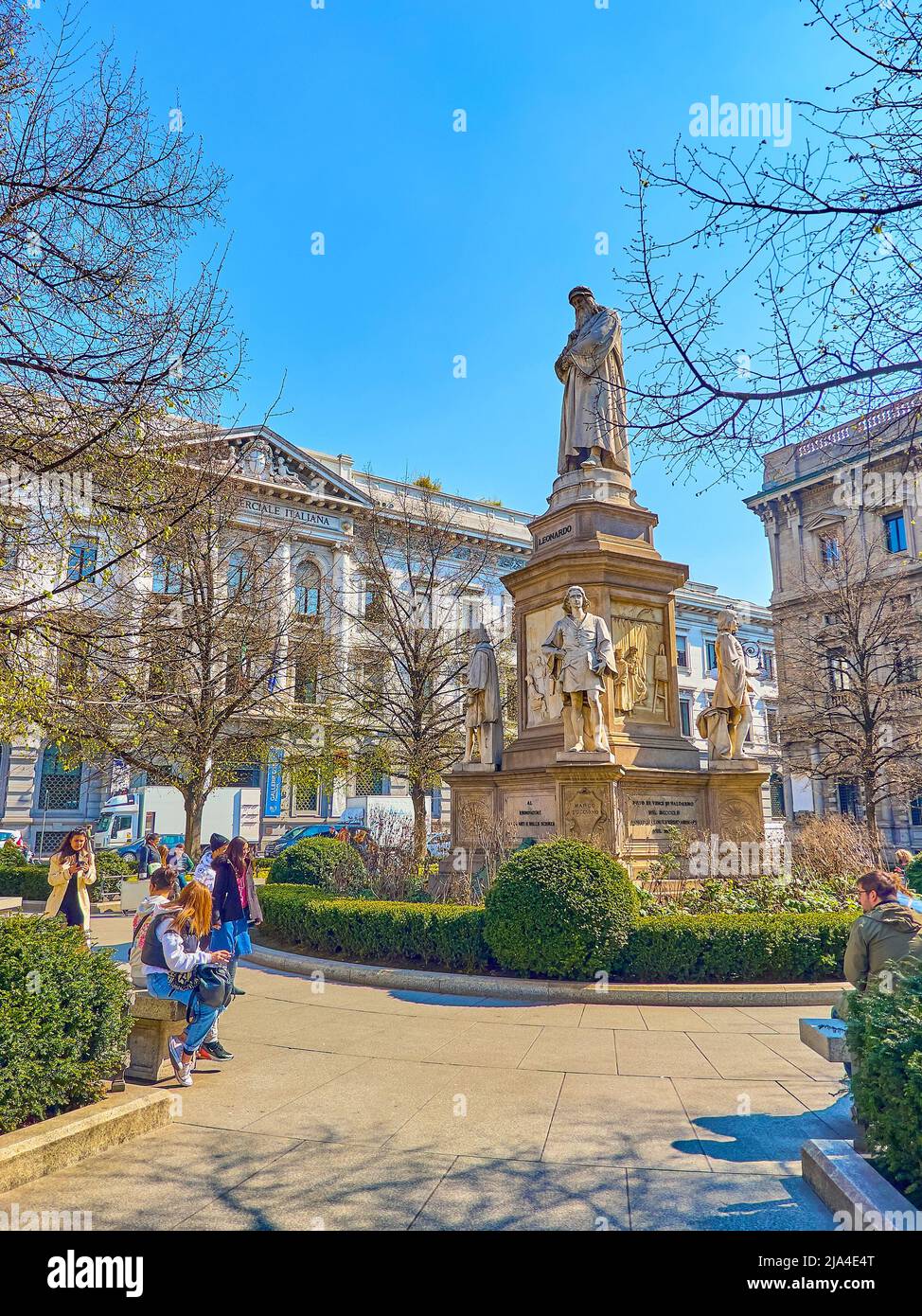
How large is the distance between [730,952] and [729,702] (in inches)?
224

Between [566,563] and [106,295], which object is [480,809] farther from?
[106,295]

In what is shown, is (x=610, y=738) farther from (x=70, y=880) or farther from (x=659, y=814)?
(x=70, y=880)

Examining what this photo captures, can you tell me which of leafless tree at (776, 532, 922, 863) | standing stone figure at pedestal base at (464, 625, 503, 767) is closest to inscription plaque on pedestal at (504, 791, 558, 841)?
standing stone figure at pedestal base at (464, 625, 503, 767)

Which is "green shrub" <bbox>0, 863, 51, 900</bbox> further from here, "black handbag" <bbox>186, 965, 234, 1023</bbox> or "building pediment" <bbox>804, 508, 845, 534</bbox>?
"building pediment" <bbox>804, 508, 845, 534</bbox>

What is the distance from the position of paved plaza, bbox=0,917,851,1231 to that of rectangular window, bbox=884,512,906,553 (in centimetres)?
3426

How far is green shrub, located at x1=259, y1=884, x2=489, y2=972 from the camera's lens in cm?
997

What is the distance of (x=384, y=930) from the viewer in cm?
1068

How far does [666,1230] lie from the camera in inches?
148

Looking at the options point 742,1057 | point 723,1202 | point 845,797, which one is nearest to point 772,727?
point 845,797

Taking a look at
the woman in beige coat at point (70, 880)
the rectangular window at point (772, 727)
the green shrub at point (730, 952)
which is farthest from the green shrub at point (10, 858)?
the rectangular window at point (772, 727)

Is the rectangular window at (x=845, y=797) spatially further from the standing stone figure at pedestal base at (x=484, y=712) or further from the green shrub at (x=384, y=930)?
the green shrub at (x=384, y=930)

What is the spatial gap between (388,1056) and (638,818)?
705 centimetres

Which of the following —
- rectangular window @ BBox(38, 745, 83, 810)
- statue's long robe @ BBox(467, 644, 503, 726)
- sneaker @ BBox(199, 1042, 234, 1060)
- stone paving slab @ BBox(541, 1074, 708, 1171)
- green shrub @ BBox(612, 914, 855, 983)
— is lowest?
sneaker @ BBox(199, 1042, 234, 1060)
